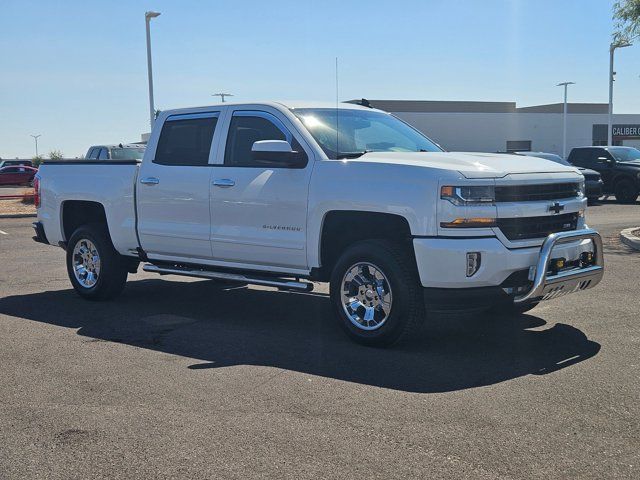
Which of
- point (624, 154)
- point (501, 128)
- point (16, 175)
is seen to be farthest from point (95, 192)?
point (501, 128)

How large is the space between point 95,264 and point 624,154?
832 inches

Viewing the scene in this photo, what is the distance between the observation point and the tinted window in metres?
7.55

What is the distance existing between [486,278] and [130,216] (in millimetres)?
4355

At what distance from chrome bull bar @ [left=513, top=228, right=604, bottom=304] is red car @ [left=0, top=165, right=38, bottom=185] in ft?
154

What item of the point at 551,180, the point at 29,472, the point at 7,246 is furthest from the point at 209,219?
the point at 7,246

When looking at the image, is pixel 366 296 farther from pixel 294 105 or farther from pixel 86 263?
pixel 86 263

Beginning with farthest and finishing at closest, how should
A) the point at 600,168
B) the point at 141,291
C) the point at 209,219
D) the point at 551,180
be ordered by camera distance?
the point at 600,168
the point at 141,291
the point at 209,219
the point at 551,180

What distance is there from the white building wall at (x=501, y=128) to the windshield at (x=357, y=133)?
4201 centimetres

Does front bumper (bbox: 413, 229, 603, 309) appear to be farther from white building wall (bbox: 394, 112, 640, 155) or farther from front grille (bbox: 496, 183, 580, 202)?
white building wall (bbox: 394, 112, 640, 155)

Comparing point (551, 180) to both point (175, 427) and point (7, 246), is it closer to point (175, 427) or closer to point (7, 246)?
point (175, 427)

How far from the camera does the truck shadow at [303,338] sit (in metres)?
5.88

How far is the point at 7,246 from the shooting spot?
15.0 metres

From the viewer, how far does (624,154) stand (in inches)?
1014

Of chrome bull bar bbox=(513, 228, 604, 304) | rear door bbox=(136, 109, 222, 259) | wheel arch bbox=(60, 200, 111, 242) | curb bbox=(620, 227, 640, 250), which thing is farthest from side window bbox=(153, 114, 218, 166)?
curb bbox=(620, 227, 640, 250)
